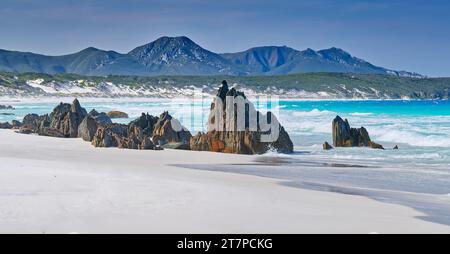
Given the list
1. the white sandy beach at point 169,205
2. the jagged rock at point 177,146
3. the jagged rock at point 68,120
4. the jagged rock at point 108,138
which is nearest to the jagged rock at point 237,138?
the jagged rock at point 177,146

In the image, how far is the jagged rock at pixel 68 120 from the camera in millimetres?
29302

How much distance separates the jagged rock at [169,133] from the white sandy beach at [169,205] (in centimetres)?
837

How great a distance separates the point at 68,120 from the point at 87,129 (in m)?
2.72

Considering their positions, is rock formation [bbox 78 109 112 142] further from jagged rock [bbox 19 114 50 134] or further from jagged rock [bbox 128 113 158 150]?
jagged rock [bbox 19 114 50 134]

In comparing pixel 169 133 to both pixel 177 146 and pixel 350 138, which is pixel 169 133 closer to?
pixel 177 146

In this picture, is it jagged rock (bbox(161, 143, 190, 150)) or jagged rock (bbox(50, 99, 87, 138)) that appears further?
jagged rock (bbox(50, 99, 87, 138))

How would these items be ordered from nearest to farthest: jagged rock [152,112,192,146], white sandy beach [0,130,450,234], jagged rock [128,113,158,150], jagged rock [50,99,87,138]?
1. white sandy beach [0,130,450,234]
2. jagged rock [128,113,158,150]
3. jagged rock [152,112,192,146]
4. jagged rock [50,99,87,138]

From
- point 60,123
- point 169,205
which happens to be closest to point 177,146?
point 60,123

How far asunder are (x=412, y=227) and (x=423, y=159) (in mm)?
13124

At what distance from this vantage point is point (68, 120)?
29.7 metres

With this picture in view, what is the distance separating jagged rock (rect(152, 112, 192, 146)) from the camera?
26.0 meters

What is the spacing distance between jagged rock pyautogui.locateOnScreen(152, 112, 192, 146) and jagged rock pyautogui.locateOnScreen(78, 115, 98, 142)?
2.71 metres

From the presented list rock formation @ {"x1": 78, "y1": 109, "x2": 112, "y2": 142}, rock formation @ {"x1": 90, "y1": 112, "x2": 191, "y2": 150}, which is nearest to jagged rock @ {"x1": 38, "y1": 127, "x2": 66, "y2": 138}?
rock formation @ {"x1": 78, "y1": 109, "x2": 112, "y2": 142}

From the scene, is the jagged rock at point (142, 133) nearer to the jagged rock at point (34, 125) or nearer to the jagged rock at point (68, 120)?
the jagged rock at point (68, 120)
